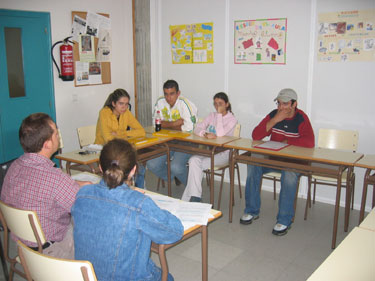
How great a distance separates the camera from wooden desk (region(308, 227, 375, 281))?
1.53 m

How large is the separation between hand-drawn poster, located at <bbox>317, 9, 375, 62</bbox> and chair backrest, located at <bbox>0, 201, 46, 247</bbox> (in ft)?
10.8

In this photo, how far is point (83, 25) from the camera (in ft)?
16.9

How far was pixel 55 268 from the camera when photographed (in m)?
1.48

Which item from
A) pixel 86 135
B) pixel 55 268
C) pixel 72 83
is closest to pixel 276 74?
pixel 86 135

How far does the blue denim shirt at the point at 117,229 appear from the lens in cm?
159

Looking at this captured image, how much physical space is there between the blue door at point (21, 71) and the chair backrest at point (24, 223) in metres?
2.71

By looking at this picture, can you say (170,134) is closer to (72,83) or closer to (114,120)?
(114,120)

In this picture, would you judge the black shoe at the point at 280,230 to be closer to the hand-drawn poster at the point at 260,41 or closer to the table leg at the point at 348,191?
the table leg at the point at 348,191

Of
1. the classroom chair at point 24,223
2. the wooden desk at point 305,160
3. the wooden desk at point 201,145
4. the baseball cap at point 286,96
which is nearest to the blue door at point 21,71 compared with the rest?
the wooden desk at point 201,145

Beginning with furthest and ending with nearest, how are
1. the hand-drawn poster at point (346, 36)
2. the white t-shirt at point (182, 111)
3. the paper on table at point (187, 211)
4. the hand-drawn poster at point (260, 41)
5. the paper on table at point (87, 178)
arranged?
Result: the white t-shirt at point (182, 111), the hand-drawn poster at point (260, 41), the hand-drawn poster at point (346, 36), the paper on table at point (87, 178), the paper on table at point (187, 211)

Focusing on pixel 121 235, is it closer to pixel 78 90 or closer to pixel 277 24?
pixel 277 24

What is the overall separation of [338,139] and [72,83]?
342 cm

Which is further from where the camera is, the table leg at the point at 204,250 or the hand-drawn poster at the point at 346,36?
the hand-drawn poster at the point at 346,36

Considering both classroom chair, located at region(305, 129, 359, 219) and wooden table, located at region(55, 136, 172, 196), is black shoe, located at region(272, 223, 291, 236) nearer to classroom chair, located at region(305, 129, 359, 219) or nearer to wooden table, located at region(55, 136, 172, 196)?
classroom chair, located at region(305, 129, 359, 219)
